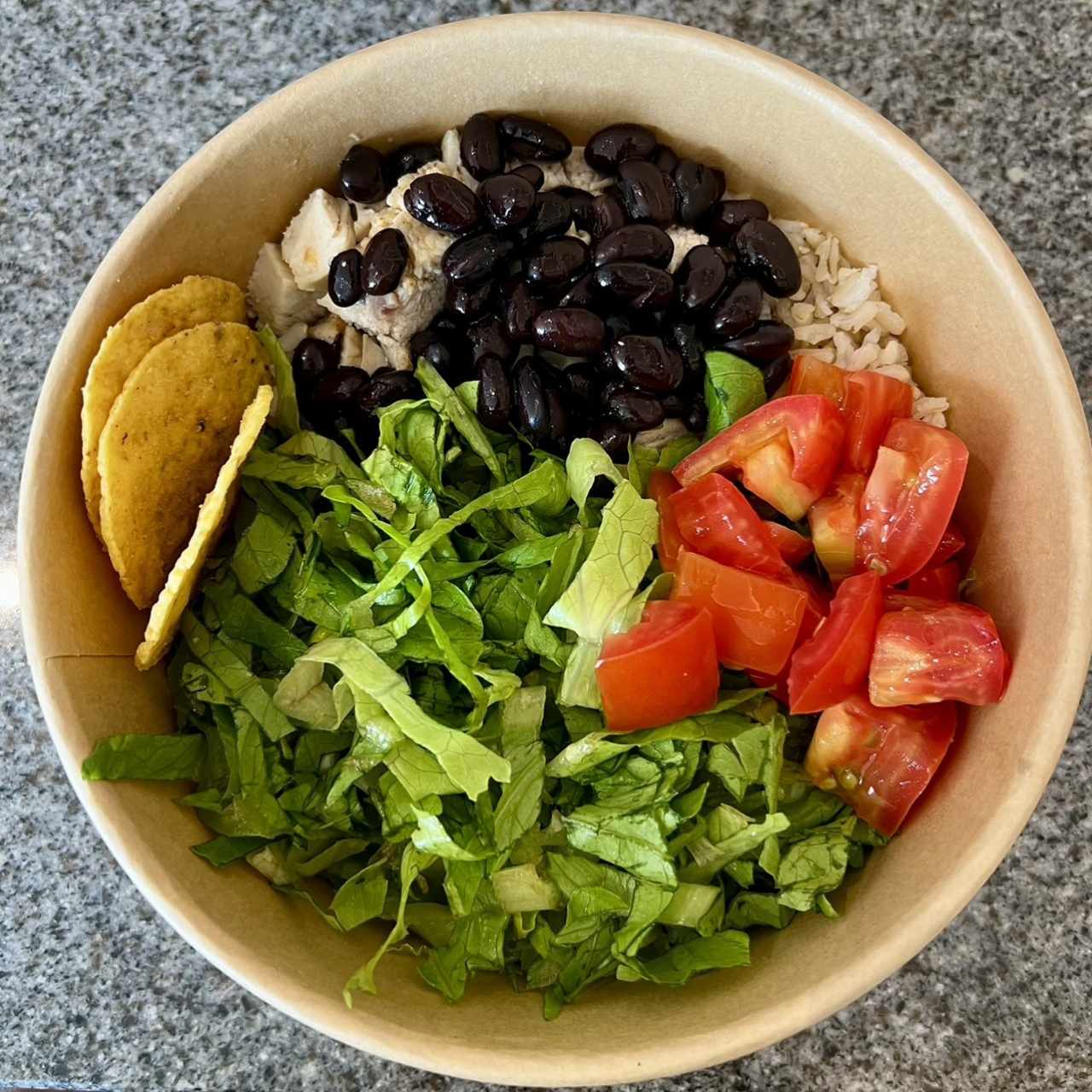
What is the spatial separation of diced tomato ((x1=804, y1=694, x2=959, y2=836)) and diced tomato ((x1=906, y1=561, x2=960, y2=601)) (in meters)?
0.13

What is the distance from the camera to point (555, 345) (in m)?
1.19

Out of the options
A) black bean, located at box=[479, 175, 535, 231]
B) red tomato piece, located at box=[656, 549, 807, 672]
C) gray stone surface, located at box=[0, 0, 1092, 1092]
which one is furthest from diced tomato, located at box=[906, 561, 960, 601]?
black bean, located at box=[479, 175, 535, 231]

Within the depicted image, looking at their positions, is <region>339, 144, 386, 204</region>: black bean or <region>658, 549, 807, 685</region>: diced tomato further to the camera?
<region>339, 144, 386, 204</region>: black bean

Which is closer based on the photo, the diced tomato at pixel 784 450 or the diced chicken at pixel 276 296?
the diced tomato at pixel 784 450

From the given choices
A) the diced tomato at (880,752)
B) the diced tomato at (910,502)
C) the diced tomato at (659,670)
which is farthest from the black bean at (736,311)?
the diced tomato at (880,752)

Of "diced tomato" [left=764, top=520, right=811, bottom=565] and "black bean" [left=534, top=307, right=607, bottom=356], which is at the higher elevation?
"black bean" [left=534, top=307, right=607, bottom=356]

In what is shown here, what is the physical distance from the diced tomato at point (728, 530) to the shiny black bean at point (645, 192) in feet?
1.00

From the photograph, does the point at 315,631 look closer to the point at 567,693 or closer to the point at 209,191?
the point at 567,693

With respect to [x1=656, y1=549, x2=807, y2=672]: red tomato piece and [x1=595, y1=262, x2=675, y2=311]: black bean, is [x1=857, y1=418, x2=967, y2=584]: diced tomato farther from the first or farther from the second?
[x1=595, y1=262, x2=675, y2=311]: black bean

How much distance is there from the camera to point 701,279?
3.99ft

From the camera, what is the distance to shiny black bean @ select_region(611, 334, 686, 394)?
1.18 m

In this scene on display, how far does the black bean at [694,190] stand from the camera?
49.4 inches

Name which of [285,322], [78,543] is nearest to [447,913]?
[78,543]

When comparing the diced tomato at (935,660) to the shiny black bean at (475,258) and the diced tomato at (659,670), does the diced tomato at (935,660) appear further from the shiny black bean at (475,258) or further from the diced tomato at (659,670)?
the shiny black bean at (475,258)
